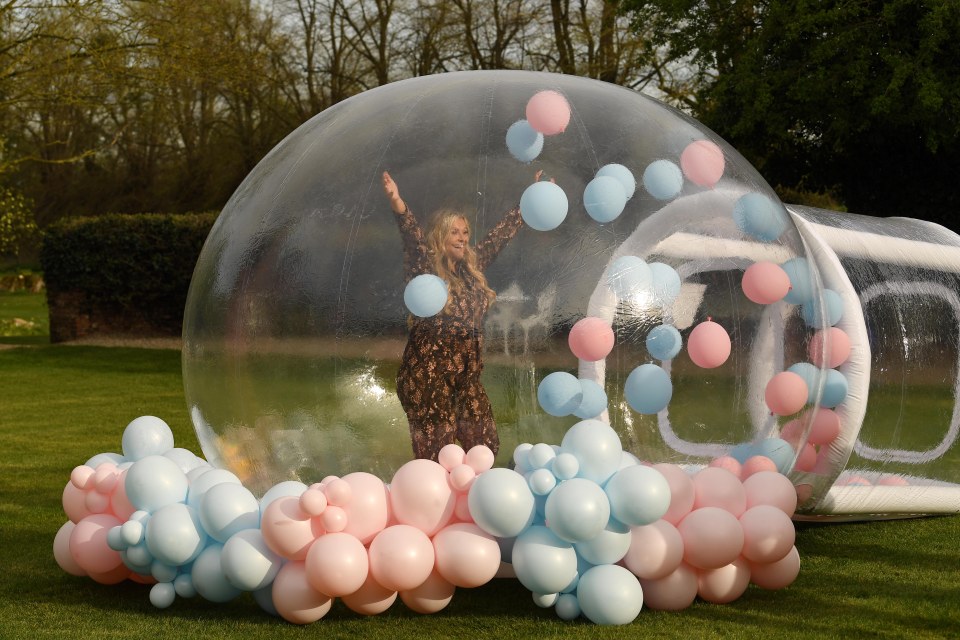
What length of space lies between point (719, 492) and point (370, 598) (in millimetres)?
1384

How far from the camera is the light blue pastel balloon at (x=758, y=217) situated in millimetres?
4855

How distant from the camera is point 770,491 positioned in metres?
4.54

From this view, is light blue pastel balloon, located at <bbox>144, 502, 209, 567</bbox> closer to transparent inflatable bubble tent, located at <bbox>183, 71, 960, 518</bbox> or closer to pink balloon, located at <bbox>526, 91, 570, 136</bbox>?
transparent inflatable bubble tent, located at <bbox>183, 71, 960, 518</bbox>

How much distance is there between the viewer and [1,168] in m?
18.4

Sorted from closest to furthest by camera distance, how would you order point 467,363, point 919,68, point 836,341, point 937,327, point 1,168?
point 467,363, point 836,341, point 937,327, point 919,68, point 1,168

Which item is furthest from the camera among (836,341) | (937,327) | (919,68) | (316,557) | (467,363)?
(919,68)

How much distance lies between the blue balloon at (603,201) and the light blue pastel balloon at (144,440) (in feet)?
7.03

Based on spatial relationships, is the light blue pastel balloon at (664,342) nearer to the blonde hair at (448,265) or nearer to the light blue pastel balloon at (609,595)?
the blonde hair at (448,265)

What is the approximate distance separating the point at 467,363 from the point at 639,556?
0.97 meters

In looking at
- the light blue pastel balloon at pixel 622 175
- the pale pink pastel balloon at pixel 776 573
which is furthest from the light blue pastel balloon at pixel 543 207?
the pale pink pastel balloon at pixel 776 573

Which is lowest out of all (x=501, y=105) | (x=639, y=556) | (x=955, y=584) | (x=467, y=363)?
A: (x=955, y=584)

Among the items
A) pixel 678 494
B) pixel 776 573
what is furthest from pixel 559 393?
pixel 776 573

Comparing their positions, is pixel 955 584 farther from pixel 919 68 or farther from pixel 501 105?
pixel 919 68

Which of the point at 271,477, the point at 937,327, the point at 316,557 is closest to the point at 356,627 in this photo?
the point at 316,557
